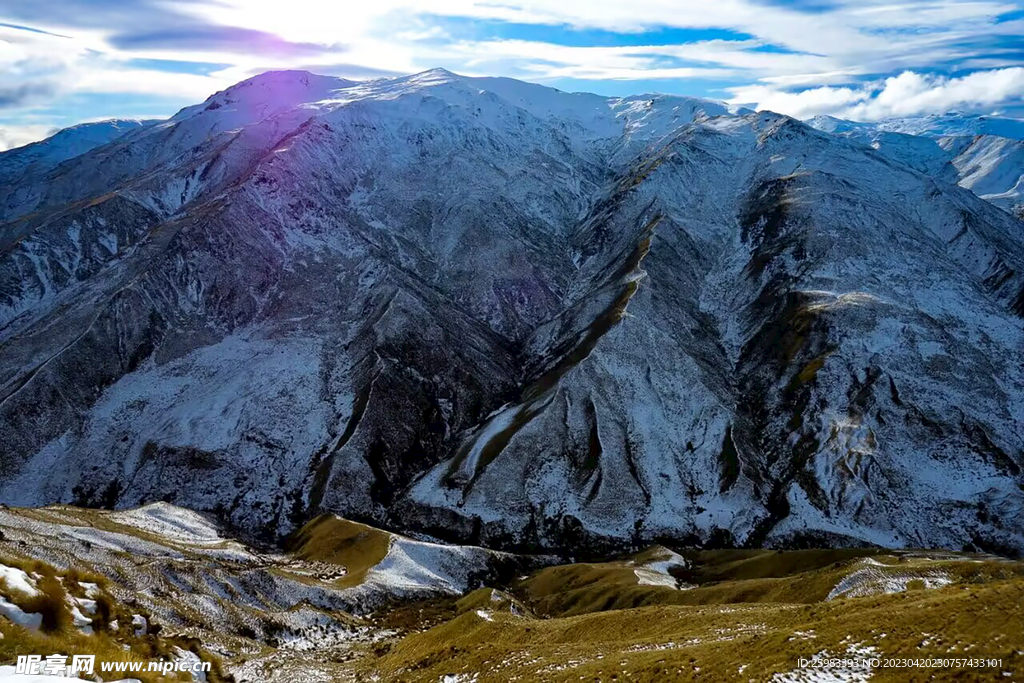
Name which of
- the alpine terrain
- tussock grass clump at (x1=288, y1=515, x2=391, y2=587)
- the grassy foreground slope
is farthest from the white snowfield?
tussock grass clump at (x1=288, y1=515, x2=391, y2=587)

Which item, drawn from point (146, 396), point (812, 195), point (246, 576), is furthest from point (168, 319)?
point (812, 195)

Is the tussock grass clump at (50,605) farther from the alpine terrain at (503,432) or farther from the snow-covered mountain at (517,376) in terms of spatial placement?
the snow-covered mountain at (517,376)

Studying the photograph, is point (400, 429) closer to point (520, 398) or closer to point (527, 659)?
point (520, 398)

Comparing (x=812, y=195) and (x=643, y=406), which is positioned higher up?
(x=812, y=195)

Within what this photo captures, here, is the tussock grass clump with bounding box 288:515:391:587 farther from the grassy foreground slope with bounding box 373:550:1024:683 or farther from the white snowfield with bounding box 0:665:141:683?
the white snowfield with bounding box 0:665:141:683

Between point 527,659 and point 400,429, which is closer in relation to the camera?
point 527,659

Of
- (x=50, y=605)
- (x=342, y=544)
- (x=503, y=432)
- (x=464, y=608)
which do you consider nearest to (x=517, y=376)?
(x=503, y=432)
